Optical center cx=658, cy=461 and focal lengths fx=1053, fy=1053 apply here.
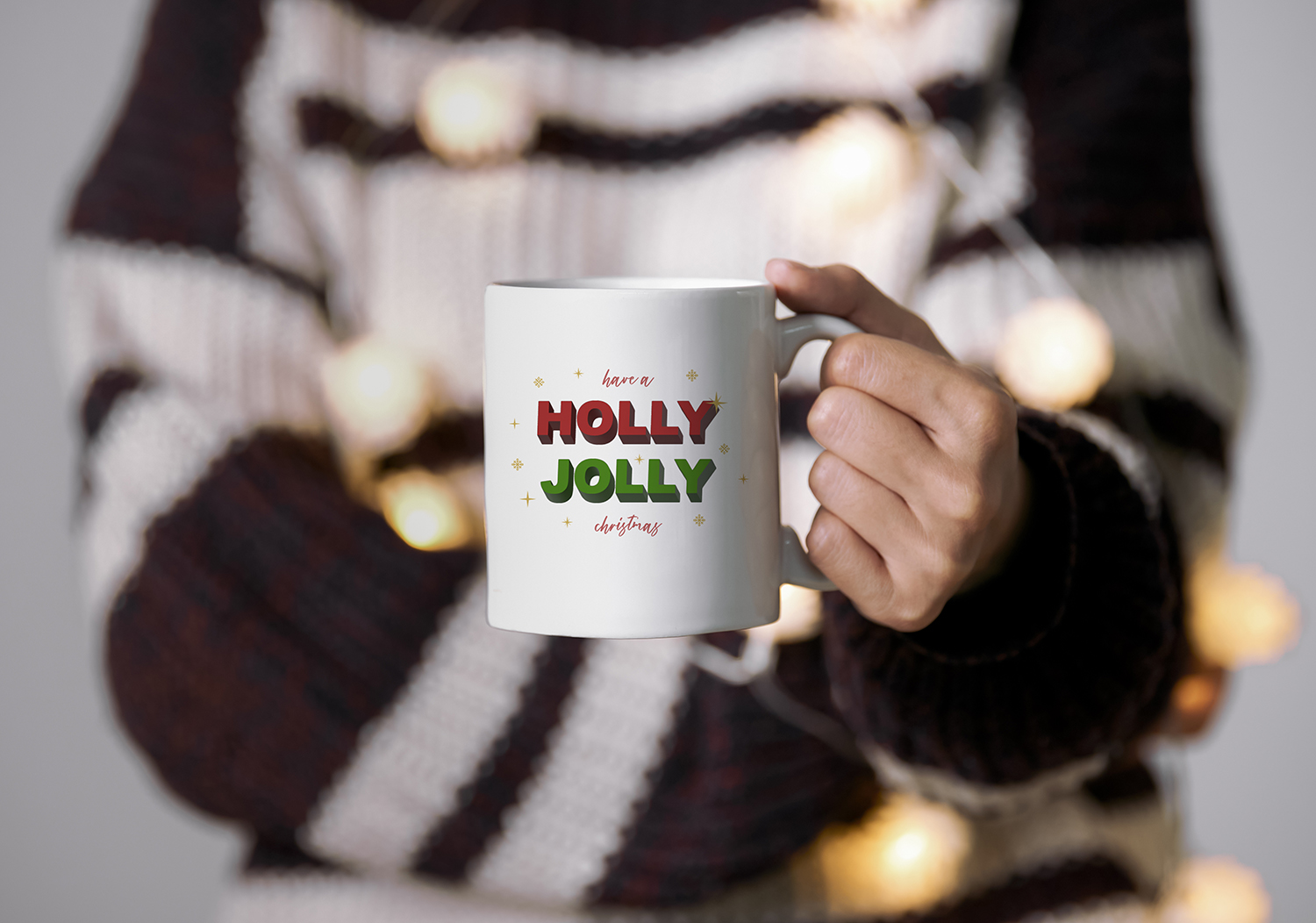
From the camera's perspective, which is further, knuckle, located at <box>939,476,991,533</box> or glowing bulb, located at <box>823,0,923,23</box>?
glowing bulb, located at <box>823,0,923,23</box>

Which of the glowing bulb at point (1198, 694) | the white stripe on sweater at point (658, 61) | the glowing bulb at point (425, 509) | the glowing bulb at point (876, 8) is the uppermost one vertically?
the glowing bulb at point (876, 8)

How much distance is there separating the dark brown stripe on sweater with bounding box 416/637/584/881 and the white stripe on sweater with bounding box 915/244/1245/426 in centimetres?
33

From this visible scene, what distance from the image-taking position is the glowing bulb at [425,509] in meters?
0.77

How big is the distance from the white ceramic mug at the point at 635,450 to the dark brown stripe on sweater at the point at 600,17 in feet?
1.68

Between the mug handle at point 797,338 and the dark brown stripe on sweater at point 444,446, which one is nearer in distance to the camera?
→ the mug handle at point 797,338

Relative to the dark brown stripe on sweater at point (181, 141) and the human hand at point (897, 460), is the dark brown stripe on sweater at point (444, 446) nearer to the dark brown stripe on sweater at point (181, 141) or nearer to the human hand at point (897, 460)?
the dark brown stripe on sweater at point (181, 141)

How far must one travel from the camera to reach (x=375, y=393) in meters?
0.76

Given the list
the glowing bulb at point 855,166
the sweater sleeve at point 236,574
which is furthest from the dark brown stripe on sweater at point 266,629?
the glowing bulb at point 855,166

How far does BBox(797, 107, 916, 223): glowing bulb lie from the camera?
0.75 m

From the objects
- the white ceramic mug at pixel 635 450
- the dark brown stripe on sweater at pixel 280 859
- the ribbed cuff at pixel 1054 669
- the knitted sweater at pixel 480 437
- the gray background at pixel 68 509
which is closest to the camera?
the white ceramic mug at pixel 635 450

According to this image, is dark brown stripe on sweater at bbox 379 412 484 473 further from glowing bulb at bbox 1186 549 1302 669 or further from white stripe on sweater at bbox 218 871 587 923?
glowing bulb at bbox 1186 549 1302 669

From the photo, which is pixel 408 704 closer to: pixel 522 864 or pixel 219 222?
pixel 522 864

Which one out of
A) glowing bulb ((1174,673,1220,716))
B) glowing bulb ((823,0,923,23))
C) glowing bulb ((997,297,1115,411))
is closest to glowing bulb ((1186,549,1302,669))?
glowing bulb ((1174,673,1220,716))

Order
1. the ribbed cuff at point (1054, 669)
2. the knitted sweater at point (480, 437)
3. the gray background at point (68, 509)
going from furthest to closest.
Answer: the gray background at point (68, 509) < the knitted sweater at point (480, 437) < the ribbed cuff at point (1054, 669)
